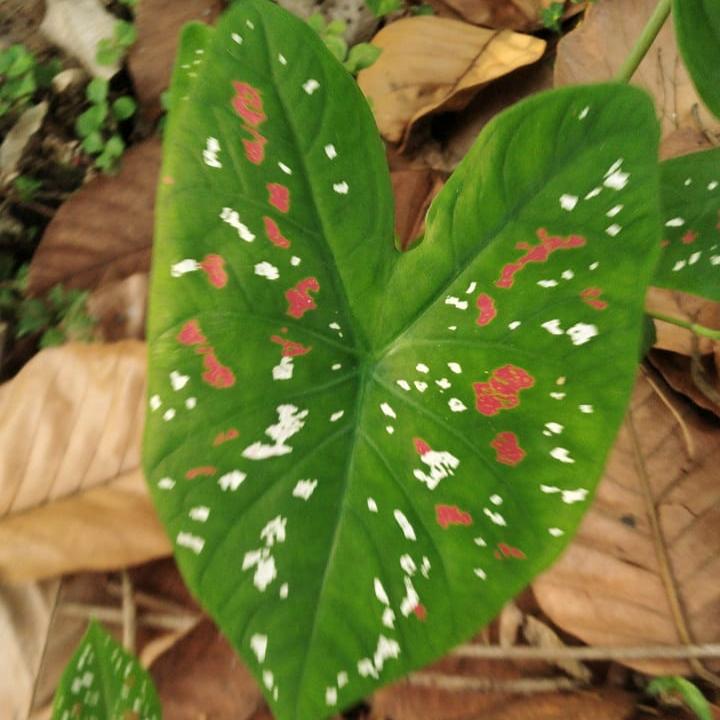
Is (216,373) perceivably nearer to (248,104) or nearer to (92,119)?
(248,104)

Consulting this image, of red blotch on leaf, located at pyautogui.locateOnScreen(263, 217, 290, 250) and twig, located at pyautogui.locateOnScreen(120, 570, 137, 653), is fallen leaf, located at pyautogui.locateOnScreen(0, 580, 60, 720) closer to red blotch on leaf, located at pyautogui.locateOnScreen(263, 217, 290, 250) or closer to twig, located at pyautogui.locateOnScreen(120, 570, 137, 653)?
twig, located at pyautogui.locateOnScreen(120, 570, 137, 653)

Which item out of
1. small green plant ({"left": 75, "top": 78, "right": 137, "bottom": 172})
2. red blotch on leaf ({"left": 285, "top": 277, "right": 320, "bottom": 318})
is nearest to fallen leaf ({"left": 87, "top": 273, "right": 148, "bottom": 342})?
small green plant ({"left": 75, "top": 78, "right": 137, "bottom": 172})

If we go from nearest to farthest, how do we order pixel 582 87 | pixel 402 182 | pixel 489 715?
pixel 582 87 → pixel 489 715 → pixel 402 182

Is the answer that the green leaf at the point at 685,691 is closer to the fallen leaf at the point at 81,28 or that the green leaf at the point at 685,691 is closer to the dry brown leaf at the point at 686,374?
the dry brown leaf at the point at 686,374

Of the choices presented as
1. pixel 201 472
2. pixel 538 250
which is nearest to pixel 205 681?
pixel 201 472

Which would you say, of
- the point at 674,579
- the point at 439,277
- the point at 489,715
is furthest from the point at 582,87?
the point at 489,715

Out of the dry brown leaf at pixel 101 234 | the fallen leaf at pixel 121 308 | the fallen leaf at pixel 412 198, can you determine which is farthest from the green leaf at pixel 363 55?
the fallen leaf at pixel 121 308

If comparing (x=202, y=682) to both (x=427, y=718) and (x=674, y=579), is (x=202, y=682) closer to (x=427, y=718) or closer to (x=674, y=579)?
(x=427, y=718)

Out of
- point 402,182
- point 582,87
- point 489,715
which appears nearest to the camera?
point 582,87
